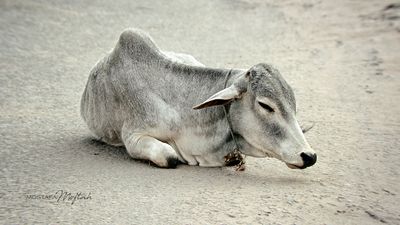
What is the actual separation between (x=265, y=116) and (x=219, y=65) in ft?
12.0

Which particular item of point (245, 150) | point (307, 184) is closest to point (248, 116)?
point (245, 150)

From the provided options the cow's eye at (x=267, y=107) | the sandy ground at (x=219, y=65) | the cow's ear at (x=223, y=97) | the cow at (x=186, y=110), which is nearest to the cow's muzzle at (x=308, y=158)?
the cow at (x=186, y=110)

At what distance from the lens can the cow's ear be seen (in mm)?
5066

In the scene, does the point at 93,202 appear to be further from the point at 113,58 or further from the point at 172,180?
the point at 113,58

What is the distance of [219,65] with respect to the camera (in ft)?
28.5

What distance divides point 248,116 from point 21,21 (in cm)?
601

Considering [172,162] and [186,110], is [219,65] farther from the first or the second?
[172,162]

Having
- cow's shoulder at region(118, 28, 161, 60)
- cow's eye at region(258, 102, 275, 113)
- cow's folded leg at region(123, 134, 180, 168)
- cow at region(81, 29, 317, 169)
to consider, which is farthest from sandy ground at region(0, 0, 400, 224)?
cow's shoulder at region(118, 28, 161, 60)

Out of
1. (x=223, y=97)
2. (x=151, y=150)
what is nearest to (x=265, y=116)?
(x=223, y=97)

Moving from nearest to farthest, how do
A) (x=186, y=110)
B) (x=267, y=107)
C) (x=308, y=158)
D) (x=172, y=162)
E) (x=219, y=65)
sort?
1. (x=308, y=158)
2. (x=267, y=107)
3. (x=172, y=162)
4. (x=186, y=110)
5. (x=219, y=65)

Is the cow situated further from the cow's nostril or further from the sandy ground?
the sandy ground

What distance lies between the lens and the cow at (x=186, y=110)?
504 cm

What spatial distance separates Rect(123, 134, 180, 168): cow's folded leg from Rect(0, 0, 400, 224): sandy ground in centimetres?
8

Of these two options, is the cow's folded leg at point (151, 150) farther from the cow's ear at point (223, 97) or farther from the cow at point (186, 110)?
the cow's ear at point (223, 97)
